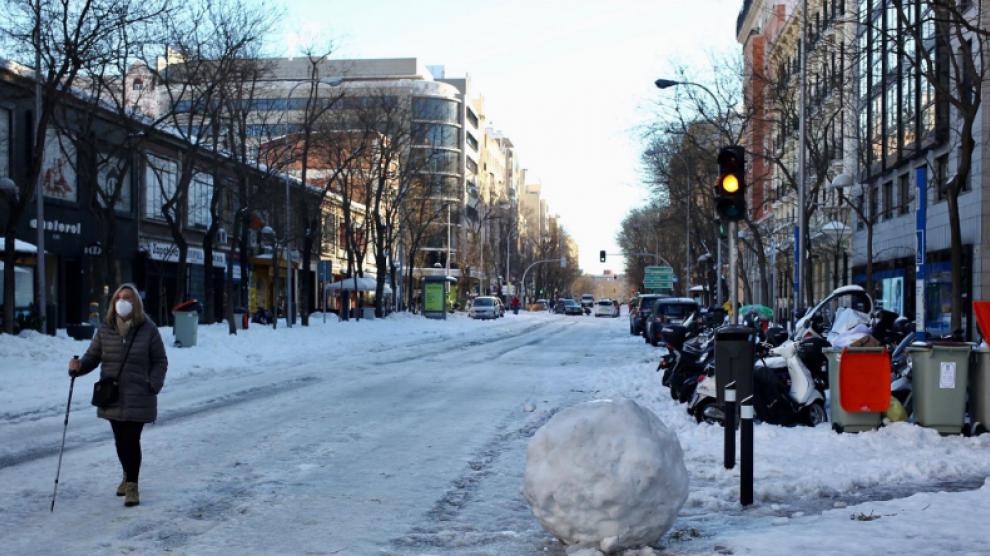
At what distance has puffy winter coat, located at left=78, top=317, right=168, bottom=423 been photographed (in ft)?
26.3

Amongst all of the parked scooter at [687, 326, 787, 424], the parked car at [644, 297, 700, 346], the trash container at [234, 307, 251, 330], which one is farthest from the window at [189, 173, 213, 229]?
→ the parked scooter at [687, 326, 787, 424]

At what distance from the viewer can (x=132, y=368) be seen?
26.7ft

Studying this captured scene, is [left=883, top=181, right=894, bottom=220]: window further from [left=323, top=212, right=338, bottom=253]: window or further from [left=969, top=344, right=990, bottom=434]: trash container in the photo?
[left=323, top=212, right=338, bottom=253]: window

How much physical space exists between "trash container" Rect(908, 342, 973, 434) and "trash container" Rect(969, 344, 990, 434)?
0.12m

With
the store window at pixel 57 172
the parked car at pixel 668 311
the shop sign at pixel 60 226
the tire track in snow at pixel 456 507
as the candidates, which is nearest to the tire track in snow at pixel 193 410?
the tire track in snow at pixel 456 507

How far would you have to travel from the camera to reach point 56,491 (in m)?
8.16

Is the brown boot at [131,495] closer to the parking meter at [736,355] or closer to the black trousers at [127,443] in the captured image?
the black trousers at [127,443]

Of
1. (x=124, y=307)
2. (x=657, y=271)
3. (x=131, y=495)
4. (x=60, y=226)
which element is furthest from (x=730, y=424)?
(x=657, y=271)

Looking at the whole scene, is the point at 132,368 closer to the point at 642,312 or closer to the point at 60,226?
the point at 60,226

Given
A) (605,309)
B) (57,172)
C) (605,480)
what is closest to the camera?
(605,480)

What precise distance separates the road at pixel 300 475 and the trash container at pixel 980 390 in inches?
186

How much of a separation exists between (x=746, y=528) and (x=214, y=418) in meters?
8.33

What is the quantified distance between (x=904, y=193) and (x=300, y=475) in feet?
112

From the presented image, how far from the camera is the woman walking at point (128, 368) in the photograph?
26.3 feet
